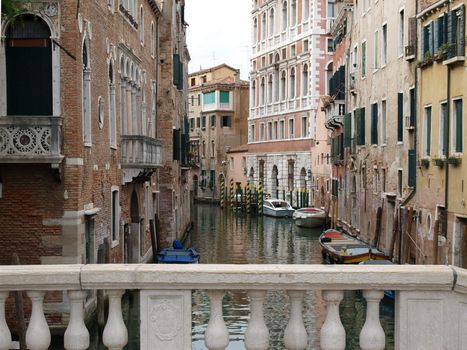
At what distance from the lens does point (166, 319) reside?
328 centimetres

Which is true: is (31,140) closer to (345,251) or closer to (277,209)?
(345,251)

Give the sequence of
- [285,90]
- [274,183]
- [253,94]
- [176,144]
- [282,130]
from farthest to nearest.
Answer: [253,94], [274,183], [285,90], [282,130], [176,144]

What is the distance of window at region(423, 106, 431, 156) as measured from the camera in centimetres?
1630

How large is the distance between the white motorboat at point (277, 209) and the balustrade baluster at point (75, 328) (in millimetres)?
38103

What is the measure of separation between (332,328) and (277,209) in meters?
38.2

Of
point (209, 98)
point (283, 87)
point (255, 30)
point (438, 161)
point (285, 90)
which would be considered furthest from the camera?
point (209, 98)

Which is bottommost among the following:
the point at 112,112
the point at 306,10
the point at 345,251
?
the point at 345,251

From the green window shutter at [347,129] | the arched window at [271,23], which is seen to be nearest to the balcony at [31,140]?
the green window shutter at [347,129]

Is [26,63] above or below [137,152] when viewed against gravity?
above

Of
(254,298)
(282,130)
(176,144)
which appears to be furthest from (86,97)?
(282,130)

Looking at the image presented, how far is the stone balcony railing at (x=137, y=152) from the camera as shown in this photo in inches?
634

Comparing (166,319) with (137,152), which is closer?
(166,319)

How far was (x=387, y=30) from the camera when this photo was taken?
2114cm

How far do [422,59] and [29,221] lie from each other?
9.21m
